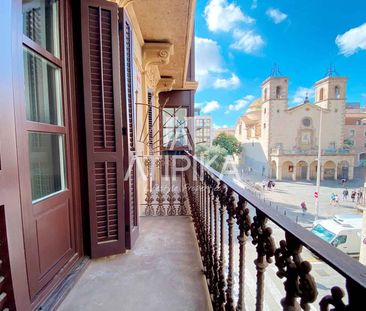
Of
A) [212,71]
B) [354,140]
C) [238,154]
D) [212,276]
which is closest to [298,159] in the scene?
[354,140]

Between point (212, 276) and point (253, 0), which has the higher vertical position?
point (253, 0)

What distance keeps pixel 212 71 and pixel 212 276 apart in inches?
2557

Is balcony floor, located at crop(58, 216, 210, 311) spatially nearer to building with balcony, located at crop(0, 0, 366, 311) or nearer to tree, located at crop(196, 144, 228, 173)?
building with balcony, located at crop(0, 0, 366, 311)

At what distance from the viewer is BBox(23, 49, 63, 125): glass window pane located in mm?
1303

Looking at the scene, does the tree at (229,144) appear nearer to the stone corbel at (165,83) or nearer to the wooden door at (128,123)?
the stone corbel at (165,83)

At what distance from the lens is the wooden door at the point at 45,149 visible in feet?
3.91

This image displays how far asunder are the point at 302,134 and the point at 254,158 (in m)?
6.32

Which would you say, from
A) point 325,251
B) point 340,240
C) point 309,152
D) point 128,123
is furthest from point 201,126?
point 309,152

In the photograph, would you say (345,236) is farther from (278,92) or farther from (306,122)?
(306,122)

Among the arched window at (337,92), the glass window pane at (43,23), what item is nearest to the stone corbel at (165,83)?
the glass window pane at (43,23)

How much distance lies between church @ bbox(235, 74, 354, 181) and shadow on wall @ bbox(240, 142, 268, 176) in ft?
1.90

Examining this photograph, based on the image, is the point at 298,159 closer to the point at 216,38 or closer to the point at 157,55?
the point at 157,55

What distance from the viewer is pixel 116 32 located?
72.5 inches

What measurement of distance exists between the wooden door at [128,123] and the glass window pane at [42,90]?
0.53 meters
